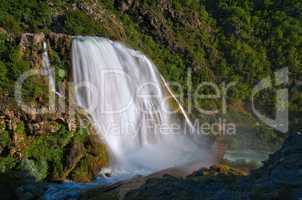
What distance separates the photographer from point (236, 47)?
121 feet

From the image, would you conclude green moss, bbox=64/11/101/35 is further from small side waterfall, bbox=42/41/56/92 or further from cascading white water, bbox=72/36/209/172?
small side waterfall, bbox=42/41/56/92

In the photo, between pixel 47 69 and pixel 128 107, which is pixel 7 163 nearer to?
pixel 47 69

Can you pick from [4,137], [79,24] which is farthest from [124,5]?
[4,137]

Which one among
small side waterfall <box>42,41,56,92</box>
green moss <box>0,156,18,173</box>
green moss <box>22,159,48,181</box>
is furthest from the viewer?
small side waterfall <box>42,41,56,92</box>

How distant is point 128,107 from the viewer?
20422 millimetres

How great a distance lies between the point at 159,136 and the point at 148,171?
14.0ft

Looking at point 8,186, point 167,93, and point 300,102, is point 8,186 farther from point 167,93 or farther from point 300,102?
point 300,102

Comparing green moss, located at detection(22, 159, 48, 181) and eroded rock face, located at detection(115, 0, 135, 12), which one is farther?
eroded rock face, located at detection(115, 0, 135, 12)

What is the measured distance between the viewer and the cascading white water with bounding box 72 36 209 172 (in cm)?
1878

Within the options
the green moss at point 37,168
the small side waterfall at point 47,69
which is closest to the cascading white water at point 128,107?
the small side waterfall at point 47,69

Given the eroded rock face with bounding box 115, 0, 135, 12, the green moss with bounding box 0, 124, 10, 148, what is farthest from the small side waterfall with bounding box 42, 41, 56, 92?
the eroded rock face with bounding box 115, 0, 135, 12

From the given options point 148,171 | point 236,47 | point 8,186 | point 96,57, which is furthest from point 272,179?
point 236,47

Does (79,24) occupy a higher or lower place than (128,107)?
higher

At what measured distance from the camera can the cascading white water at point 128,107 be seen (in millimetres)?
18781
